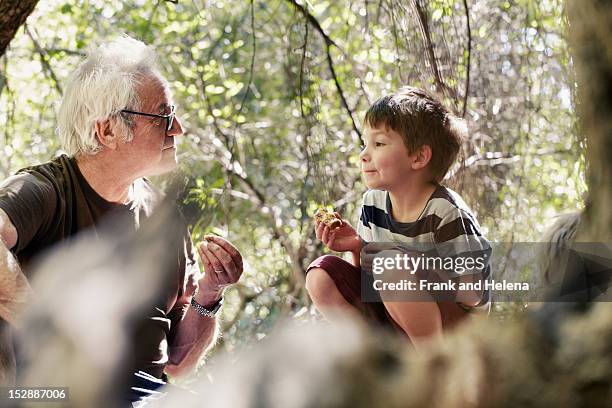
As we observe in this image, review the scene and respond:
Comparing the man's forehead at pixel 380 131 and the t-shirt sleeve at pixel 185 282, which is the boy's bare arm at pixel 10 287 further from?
the man's forehead at pixel 380 131

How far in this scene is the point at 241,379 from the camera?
1.89 ft

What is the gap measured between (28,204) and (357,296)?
0.78 meters

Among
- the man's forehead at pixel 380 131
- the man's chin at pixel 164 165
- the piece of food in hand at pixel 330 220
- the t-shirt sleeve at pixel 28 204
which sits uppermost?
the man's forehead at pixel 380 131

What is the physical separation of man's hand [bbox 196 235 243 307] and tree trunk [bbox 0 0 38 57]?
0.99 metres

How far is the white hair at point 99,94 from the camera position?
7.38 feet

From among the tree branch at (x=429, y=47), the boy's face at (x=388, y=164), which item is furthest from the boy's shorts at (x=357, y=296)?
the tree branch at (x=429, y=47)

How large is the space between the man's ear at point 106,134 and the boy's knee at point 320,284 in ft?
2.21

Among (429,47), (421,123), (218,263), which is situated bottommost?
(218,263)

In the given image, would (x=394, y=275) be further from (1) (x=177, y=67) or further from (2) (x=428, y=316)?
(1) (x=177, y=67)

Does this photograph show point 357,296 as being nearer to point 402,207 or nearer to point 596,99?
point 402,207

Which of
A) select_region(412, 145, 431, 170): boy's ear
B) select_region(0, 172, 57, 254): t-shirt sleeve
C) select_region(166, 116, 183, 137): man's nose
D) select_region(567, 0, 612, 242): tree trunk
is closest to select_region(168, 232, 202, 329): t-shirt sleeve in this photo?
select_region(166, 116, 183, 137): man's nose

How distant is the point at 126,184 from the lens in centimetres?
221

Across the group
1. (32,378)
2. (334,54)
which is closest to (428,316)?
(32,378)

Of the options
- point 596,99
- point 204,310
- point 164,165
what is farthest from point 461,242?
point 596,99
